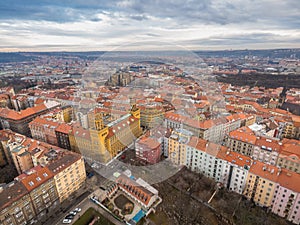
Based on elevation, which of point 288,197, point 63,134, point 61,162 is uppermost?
point 61,162

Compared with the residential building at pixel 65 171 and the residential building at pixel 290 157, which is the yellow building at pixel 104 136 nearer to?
the residential building at pixel 65 171

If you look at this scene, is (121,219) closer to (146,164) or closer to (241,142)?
(146,164)

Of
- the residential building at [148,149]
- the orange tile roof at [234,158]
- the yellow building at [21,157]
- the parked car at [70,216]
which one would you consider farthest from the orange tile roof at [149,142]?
the yellow building at [21,157]

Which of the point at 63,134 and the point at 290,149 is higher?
the point at 290,149

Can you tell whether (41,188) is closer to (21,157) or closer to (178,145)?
(21,157)

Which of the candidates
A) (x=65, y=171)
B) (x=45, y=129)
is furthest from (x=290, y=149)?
(x=45, y=129)

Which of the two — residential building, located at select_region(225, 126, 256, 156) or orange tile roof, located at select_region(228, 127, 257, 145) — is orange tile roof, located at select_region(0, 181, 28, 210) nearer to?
residential building, located at select_region(225, 126, 256, 156)

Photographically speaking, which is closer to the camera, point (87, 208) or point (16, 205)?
point (16, 205)
